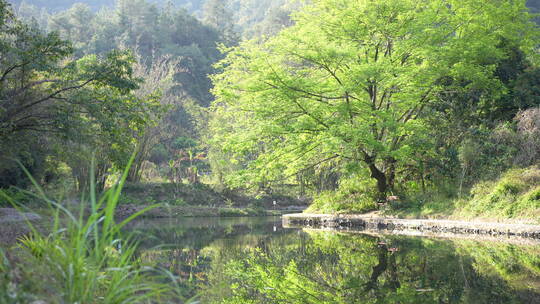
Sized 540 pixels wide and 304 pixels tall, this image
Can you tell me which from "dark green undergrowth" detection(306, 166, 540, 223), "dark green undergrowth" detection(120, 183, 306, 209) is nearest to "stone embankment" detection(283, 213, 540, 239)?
"dark green undergrowth" detection(306, 166, 540, 223)

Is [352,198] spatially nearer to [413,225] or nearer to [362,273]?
[413,225]

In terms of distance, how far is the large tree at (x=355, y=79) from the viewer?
12.6 meters

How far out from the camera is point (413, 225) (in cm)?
1210

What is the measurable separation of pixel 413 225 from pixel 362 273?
23.5ft

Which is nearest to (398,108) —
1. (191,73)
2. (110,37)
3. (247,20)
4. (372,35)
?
(372,35)

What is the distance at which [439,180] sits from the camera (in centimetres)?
1402

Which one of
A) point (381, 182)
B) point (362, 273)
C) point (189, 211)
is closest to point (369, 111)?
point (381, 182)

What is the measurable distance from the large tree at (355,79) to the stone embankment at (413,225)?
1.66 meters

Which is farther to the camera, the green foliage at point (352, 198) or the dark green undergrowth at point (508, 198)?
the green foliage at point (352, 198)

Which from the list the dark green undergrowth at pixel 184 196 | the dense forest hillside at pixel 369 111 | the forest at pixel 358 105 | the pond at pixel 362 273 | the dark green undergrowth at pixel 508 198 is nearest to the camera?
the pond at pixel 362 273

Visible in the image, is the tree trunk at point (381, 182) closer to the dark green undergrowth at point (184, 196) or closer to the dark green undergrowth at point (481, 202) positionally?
the dark green undergrowth at point (481, 202)

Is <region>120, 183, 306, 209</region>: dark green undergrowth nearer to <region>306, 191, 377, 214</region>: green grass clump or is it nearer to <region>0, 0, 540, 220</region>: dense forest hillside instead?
<region>0, 0, 540, 220</region>: dense forest hillside

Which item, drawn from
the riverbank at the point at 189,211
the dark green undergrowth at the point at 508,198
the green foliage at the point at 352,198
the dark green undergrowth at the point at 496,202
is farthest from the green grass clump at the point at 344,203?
the riverbank at the point at 189,211

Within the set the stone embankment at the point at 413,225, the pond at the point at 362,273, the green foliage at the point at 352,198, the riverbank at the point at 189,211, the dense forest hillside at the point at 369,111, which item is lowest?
the pond at the point at 362,273
